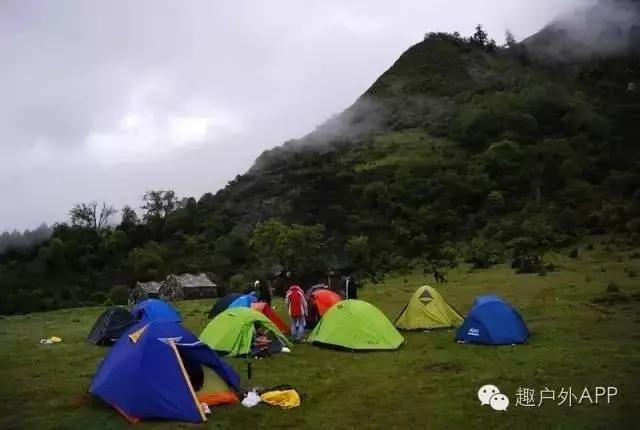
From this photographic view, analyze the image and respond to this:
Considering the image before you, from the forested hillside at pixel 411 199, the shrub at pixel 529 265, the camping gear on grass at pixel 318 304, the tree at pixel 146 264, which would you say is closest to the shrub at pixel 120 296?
the forested hillside at pixel 411 199

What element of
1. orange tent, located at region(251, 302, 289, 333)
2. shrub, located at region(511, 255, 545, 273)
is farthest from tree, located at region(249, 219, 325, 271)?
orange tent, located at region(251, 302, 289, 333)

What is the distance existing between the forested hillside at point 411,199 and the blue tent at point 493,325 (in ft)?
85.4

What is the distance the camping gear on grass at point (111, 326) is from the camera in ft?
64.2

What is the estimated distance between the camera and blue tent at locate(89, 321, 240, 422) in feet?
33.3

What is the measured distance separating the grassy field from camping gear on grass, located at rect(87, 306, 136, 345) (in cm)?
88

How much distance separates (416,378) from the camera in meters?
12.9

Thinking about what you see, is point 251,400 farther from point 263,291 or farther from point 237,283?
point 237,283

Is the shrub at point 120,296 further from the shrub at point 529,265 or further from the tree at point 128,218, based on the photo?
the tree at point 128,218

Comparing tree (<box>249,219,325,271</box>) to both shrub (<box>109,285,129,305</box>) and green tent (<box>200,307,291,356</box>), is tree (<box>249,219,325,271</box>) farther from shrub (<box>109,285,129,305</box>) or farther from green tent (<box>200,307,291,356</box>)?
green tent (<box>200,307,291,356</box>)

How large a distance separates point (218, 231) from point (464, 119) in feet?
172

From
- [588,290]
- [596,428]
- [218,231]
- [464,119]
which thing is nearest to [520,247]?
[588,290]

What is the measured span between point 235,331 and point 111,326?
618 cm

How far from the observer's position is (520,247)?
158 ft

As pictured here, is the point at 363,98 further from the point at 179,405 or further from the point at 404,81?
the point at 179,405
